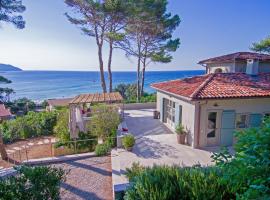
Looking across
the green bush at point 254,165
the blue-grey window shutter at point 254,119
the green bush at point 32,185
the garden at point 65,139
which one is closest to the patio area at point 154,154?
the garden at point 65,139

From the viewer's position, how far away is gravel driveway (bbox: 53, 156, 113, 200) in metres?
7.91

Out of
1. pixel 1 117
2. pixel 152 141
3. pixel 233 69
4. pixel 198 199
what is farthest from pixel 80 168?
pixel 1 117

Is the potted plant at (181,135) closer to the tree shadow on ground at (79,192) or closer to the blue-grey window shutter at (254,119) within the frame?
the blue-grey window shutter at (254,119)

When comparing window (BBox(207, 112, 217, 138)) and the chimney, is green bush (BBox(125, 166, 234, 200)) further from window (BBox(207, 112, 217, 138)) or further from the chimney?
the chimney

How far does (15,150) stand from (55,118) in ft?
14.6

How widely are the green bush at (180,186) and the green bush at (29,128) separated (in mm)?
13801

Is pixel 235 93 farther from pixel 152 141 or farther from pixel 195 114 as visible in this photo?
pixel 152 141

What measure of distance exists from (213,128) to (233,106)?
5.55 feet

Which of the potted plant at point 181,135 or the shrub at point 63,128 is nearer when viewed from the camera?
the potted plant at point 181,135

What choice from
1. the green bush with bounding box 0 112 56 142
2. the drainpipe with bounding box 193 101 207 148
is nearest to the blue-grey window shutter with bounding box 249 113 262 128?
the drainpipe with bounding box 193 101 207 148

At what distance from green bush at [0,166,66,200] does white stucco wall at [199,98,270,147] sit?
8543 millimetres

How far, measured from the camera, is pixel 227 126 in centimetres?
1184

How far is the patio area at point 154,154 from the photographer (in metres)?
9.38

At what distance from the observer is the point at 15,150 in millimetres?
13828
